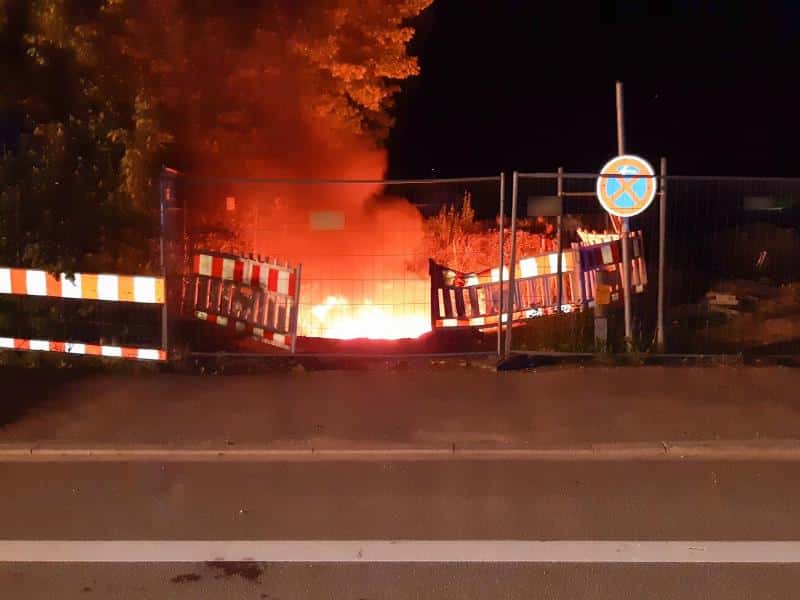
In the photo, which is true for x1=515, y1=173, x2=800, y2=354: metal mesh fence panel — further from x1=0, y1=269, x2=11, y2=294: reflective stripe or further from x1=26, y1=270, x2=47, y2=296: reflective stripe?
x1=0, y1=269, x2=11, y2=294: reflective stripe

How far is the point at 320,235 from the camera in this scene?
34.1 ft

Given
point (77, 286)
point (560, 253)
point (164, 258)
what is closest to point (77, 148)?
point (77, 286)

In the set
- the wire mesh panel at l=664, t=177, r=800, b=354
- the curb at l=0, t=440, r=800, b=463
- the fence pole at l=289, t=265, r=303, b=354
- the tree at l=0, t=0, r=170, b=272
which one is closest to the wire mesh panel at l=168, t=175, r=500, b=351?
the fence pole at l=289, t=265, r=303, b=354

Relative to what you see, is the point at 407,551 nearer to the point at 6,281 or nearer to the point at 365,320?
the point at 365,320

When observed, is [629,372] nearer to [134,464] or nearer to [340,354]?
[340,354]

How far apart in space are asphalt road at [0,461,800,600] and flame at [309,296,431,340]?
3546 millimetres

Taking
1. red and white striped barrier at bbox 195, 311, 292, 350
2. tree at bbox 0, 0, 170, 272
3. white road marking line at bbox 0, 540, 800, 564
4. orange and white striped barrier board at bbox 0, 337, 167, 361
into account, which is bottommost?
white road marking line at bbox 0, 540, 800, 564

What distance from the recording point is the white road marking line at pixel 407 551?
15.5ft

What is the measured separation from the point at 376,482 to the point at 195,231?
16.8ft

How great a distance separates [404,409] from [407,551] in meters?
2.78

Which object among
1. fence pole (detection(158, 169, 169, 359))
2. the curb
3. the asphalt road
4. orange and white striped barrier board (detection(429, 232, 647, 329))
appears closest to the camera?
the asphalt road

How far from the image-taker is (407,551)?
4.85m

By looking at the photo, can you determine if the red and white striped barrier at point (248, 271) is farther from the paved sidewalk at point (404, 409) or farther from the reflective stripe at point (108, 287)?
the paved sidewalk at point (404, 409)

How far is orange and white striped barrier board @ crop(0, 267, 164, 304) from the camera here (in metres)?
9.10
